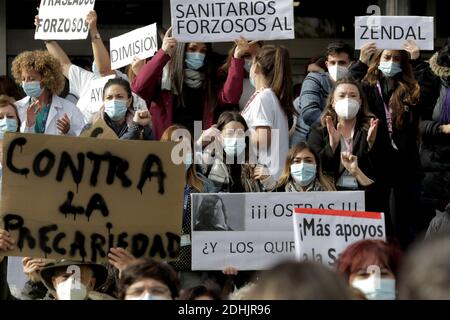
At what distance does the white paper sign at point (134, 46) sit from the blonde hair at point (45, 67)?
662 mm

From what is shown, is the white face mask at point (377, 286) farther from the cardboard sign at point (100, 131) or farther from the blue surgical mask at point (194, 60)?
the blue surgical mask at point (194, 60)

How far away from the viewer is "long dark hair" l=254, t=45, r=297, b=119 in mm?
9898

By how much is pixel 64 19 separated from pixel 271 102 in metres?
1.85

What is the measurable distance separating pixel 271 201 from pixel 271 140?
1.10 metres

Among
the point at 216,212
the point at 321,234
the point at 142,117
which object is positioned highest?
the point at 142,117

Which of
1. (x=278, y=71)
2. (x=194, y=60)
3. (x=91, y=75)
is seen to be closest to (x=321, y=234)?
→ (x=278, y=71)

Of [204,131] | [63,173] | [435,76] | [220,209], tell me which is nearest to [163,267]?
[63,173]

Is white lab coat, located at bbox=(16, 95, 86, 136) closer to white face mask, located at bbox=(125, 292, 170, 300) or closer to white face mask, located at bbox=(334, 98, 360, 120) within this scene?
white face mask, located at bbox=(334, 98, 360, 120)

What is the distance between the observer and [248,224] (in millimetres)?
8750

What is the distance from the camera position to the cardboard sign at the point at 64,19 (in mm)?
10578

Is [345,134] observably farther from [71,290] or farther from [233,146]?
[71,290]

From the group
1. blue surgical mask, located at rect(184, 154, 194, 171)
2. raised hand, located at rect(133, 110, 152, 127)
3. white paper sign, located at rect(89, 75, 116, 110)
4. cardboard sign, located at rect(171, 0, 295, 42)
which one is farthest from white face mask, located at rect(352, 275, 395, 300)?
white paper sign, located at rect(89, 75, 116, 110)

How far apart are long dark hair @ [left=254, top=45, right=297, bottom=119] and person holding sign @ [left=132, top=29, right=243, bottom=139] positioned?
175 millimetres

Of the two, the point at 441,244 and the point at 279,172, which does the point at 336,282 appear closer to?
the point at 441,244
